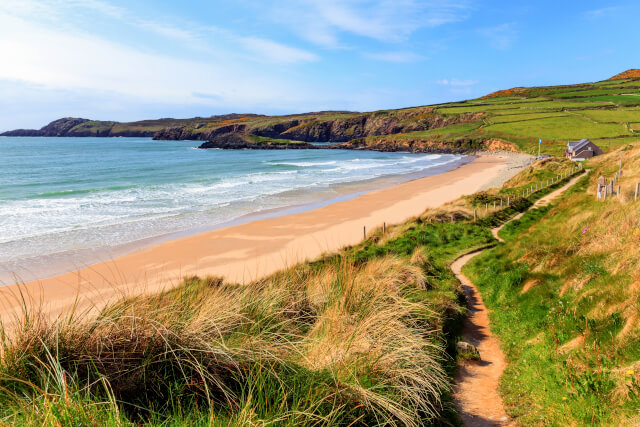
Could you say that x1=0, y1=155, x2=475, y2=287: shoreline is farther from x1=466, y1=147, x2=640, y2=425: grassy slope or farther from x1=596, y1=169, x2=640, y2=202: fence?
x1=596, y1=169, x2=640, y2=202: fence

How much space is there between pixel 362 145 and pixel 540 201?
356 ft

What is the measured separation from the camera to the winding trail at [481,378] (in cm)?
575

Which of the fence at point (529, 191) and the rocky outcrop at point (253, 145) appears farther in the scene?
the rocky outcrop at point (253, 145)

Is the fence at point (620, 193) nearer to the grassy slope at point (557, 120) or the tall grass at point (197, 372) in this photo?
the tall grass at point (197, 372)

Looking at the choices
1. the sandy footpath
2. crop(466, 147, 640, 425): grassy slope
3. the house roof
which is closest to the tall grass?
crop(466, 147, 640, 425): grassy slope

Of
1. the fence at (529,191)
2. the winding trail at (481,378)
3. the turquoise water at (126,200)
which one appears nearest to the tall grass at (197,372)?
the winding trail at (481,378)

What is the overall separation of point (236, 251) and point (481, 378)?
1626cm

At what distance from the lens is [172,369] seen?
12.8 ft

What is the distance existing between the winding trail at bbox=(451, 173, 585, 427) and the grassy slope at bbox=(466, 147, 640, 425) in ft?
0.65

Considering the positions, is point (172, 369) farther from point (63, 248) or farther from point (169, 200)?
point (169, 200)

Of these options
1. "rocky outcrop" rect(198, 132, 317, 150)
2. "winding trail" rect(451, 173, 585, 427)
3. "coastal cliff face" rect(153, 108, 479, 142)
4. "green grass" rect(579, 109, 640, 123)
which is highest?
"coastal cliff face" rect(153, 108, 479, 142)

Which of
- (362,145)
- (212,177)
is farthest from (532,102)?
(212,177)

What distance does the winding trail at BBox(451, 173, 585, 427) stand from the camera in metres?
5.75

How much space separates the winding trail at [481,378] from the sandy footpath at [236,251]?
15.2 feet
